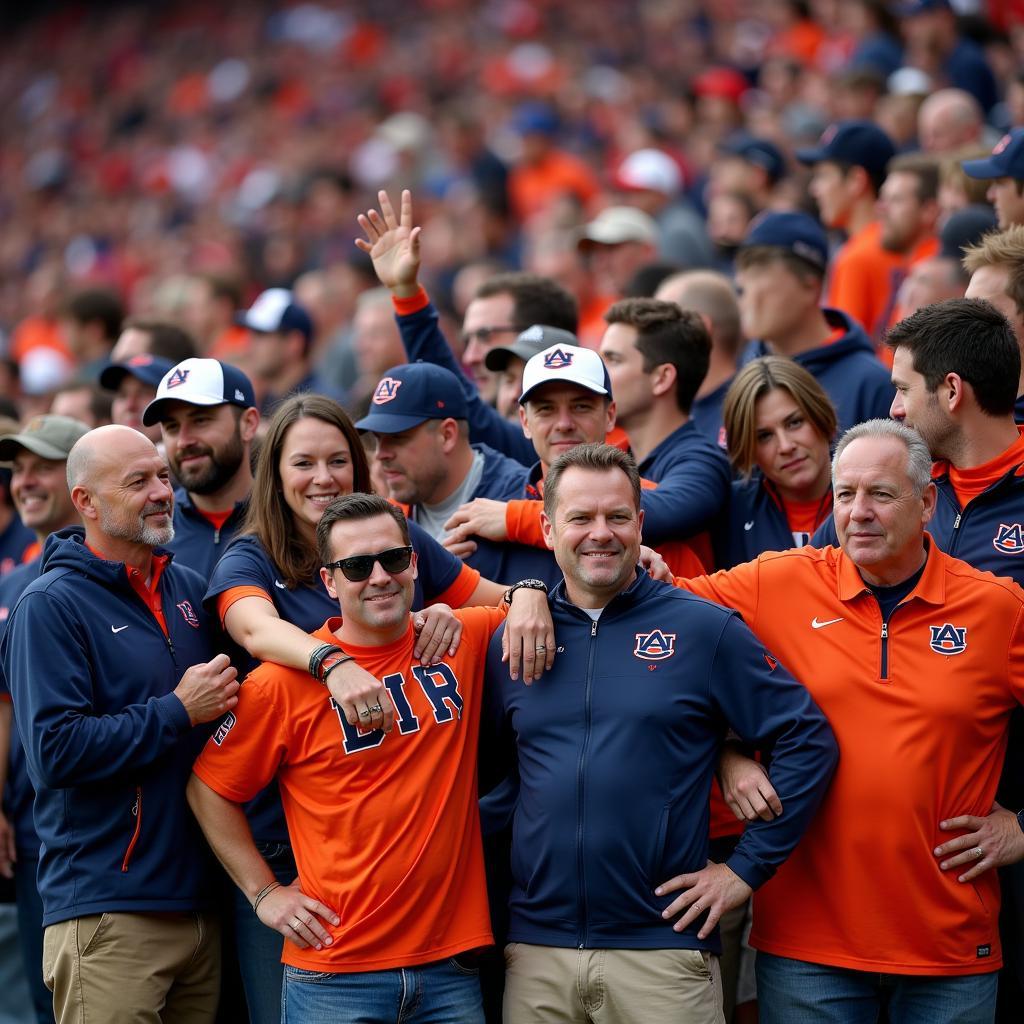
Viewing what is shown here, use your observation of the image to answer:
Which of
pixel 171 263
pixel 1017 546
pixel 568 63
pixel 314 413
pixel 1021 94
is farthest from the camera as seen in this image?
pixel 568 63

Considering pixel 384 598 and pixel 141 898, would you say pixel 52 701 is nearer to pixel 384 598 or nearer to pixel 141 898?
pixel 141 898

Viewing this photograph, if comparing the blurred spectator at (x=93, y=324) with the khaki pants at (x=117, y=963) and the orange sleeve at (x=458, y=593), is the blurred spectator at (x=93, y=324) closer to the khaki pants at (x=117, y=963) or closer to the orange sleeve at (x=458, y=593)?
the orange sleeve at (x=458, y=593)

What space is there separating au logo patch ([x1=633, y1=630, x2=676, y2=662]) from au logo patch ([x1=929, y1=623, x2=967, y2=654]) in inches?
31.4

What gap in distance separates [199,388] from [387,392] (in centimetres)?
75

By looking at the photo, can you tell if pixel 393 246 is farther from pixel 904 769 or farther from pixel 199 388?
pixel 904 769

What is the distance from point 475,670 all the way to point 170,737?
1.01 m

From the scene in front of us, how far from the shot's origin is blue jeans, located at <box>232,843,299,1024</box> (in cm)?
517

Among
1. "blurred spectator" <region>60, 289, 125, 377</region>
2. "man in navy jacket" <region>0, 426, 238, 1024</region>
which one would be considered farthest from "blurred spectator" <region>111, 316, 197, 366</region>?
"man in navy jacket" <region>0, 426, 238, 1024</region>

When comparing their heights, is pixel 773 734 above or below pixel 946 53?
below

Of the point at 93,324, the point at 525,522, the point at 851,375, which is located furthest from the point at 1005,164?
the point at 93,324

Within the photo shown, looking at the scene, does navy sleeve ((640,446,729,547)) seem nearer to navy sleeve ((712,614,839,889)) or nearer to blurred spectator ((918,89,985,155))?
navy sleeve ((712,614,839,889))

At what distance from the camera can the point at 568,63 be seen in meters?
20.1

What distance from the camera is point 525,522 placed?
545 cm

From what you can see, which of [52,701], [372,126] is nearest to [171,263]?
[372,126]
